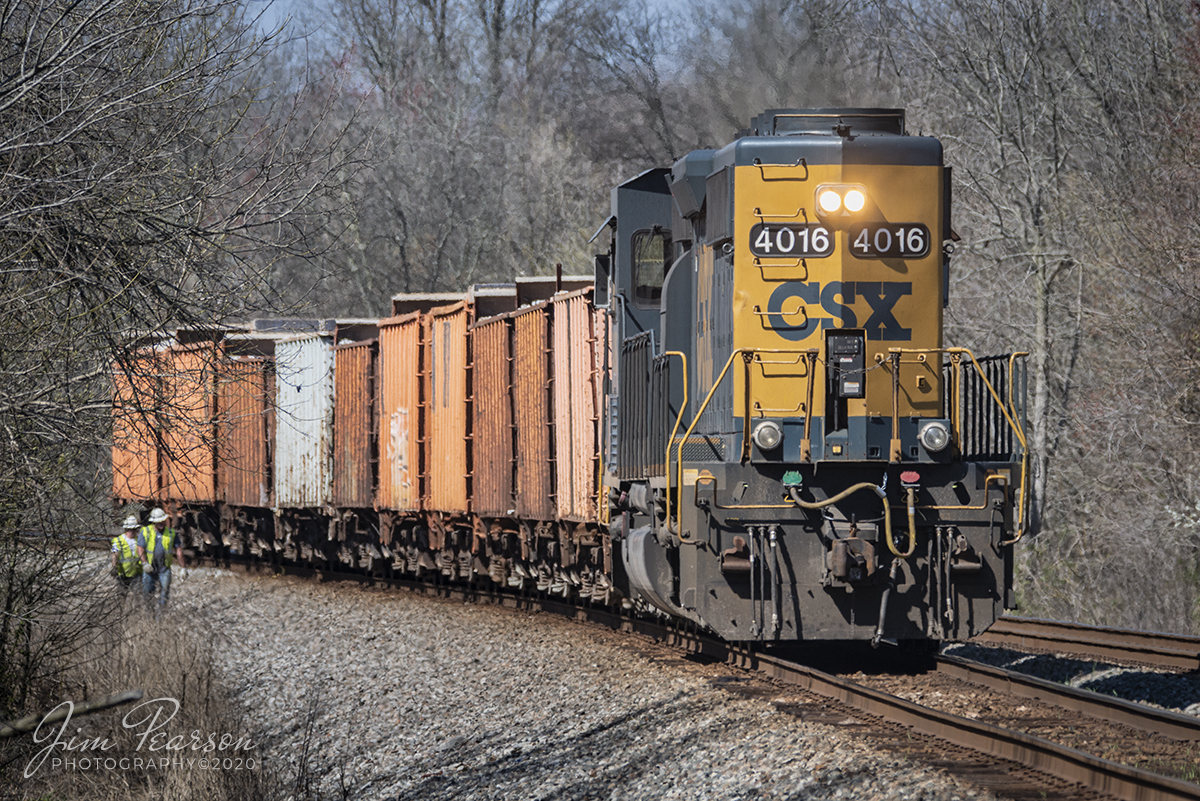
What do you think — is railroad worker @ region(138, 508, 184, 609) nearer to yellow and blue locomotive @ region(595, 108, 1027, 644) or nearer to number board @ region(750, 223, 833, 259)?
yellow and blue locomotive @ region(595, 108, 1027, 644)

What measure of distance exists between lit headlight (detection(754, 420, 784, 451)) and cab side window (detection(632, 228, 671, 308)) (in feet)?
7.74

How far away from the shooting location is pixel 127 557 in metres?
15.0

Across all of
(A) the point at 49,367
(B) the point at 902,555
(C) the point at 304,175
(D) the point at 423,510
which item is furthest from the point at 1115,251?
(A) the point at 49,367

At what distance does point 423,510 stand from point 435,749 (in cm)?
936

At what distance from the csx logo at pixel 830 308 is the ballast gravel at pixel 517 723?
8.72 ft

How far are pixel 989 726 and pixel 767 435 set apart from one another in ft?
8.58

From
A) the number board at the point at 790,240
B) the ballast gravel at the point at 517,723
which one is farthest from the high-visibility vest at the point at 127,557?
the number board at the point at 790,240

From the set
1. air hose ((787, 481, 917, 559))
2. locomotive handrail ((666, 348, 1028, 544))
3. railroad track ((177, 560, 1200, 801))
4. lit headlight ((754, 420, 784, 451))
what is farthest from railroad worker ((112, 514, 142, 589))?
air hose ((787, 481, 917, 559))

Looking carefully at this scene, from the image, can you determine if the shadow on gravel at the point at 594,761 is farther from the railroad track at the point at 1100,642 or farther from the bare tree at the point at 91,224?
the railroad track at the point at 1100,642

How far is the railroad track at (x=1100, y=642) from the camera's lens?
1091 cm

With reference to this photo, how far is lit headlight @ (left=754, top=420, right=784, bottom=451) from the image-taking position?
9062mm

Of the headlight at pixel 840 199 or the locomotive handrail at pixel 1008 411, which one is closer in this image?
the locomotive handrail at pixel 1008 411

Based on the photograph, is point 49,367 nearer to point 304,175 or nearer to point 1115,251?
point 304,175

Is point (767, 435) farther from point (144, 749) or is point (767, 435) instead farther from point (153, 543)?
point (153, 543)
